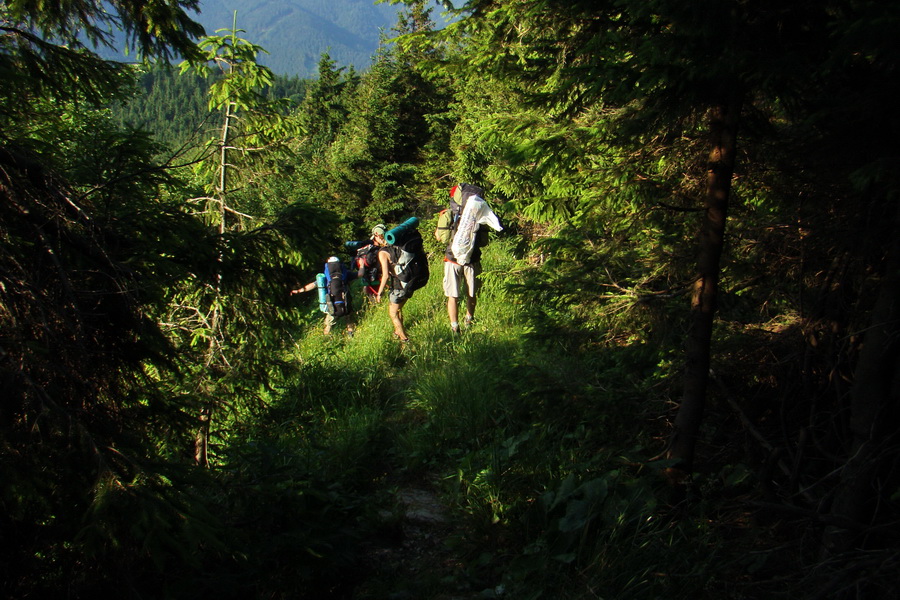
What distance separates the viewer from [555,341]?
4027 millimetres

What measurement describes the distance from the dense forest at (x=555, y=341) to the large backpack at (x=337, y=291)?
4.34 meters

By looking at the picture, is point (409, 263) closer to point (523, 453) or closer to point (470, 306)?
point (470, 306)

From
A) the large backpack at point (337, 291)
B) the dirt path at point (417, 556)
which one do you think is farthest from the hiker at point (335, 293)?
the dirt path at point (417, 556)

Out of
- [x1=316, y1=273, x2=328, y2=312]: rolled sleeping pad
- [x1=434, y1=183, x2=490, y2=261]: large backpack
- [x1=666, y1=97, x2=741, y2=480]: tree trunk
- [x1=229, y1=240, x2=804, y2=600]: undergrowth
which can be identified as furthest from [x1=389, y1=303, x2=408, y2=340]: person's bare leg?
[x1=666, y1=97, x2=741, y2=480]: tree trunk

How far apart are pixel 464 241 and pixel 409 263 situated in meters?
0.96

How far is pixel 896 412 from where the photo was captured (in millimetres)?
2576

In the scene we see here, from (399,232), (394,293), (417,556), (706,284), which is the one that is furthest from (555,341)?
(399,232)

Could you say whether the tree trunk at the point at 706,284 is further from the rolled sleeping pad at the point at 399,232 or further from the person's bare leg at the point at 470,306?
the rolled sleeping pad at the point at 399,232

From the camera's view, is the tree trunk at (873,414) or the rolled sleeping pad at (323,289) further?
the rolled sleeping pad at (323,289)

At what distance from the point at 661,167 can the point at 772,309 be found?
1218 mm

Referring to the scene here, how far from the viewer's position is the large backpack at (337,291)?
9281 millimetres

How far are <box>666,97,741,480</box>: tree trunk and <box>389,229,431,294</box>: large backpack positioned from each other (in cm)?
518

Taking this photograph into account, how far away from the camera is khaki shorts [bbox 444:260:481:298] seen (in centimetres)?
766

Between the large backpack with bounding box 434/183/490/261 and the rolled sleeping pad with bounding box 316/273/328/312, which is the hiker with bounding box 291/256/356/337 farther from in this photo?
the large backpack with bounding box 434/183/490/261
